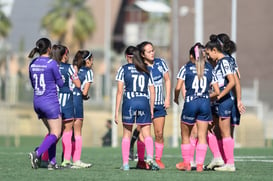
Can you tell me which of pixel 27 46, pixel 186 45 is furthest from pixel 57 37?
pixel 186 45

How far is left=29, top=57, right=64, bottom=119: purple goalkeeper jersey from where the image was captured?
18.6 meters

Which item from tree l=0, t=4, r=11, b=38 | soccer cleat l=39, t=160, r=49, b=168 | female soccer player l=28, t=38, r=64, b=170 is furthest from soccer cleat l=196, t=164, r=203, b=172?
tree l=0, t=4, r=11, b=38

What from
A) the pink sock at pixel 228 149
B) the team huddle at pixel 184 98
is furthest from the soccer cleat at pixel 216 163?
the pink sock at pixel 228 149

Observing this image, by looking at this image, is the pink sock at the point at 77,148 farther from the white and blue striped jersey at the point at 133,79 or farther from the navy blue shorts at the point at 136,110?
the white and blue striped jersey at the point at 133,79

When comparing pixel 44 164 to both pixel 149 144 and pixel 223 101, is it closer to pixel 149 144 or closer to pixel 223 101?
pixel 149 144

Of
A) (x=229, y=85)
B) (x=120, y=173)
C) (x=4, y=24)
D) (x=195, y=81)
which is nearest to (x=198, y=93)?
(x=195, y=81)

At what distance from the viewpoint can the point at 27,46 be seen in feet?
304

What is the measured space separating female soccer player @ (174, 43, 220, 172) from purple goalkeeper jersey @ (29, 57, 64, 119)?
2.17 metres

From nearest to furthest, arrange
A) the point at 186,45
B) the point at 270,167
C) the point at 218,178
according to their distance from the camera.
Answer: the point at 218,178, the point at 270,167, the point at 186,45

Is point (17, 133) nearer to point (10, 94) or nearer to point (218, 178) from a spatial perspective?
point (10, 94)

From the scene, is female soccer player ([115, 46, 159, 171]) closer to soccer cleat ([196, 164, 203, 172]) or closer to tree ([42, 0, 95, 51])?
soccer cleat ([196, 164, 203, 172])

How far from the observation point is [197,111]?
60.8 ft

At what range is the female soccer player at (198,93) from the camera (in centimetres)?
1853

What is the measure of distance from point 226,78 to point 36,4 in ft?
257
